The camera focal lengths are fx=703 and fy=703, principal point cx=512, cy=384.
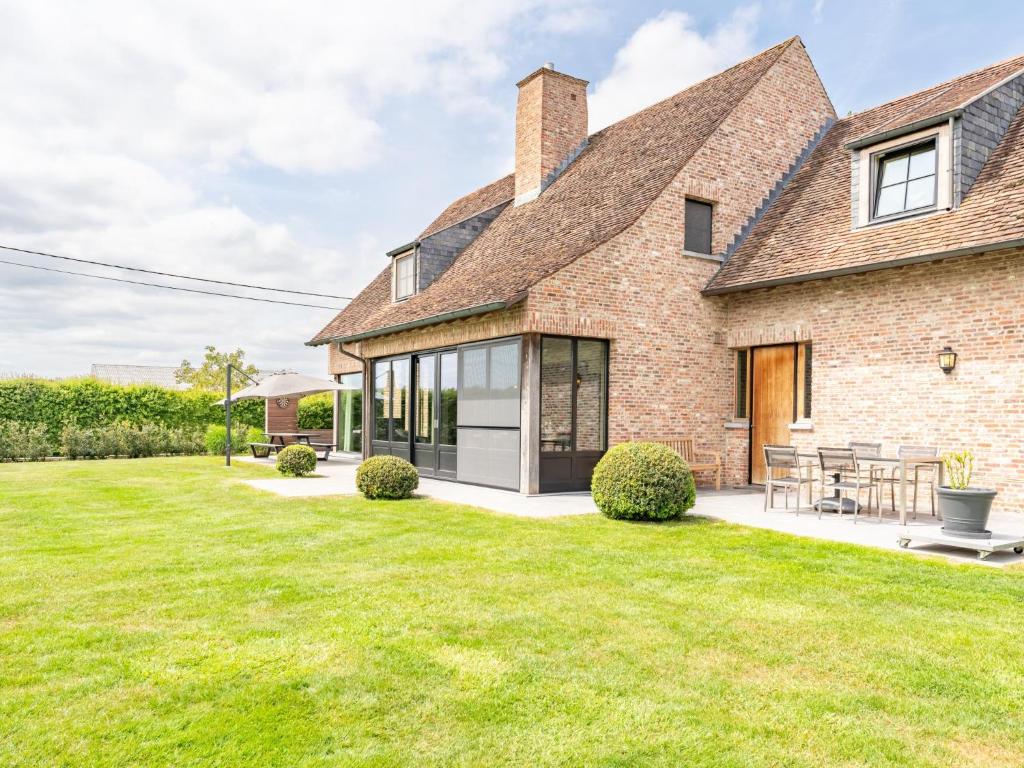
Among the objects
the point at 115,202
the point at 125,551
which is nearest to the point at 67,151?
the point at 115,202

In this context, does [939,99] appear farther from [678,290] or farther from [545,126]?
[545,126]

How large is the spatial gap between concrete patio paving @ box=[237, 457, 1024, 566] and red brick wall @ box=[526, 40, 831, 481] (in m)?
1.63

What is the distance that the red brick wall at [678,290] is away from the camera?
38.3 ft

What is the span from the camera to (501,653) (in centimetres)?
409

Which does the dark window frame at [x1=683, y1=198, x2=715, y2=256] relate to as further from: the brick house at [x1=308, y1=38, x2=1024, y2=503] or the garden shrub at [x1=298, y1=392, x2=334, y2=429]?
the garden shrub at [x1=298, y1=392, x2=334, y2=429]

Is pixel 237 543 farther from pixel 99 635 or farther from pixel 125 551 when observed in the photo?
pixel 99 635

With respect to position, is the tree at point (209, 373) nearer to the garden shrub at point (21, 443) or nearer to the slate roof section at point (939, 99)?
the garden shrub at point (21, 443)

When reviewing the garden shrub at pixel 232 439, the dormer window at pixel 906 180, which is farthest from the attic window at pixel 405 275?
the dormer window at pixel 906 180

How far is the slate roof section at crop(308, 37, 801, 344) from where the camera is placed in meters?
12.2

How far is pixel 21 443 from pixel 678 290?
62.4 ft

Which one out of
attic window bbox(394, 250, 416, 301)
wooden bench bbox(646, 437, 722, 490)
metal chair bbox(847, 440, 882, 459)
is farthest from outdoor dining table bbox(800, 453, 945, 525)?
attic window bbox(394, 250, 416, 301)

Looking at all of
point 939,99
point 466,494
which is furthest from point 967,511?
point 939,99

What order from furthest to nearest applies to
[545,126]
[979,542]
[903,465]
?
[545,126]
[903,465]
[979,542]

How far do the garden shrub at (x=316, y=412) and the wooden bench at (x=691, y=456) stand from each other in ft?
55.4
